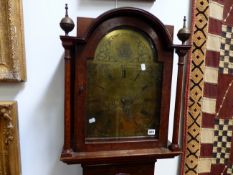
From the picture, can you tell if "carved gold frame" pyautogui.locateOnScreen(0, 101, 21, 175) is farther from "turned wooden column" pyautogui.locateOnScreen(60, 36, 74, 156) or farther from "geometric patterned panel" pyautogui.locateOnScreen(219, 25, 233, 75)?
"geometric patterned panel" pyautogui.locateOnScreen(219, 25, 233, 75)

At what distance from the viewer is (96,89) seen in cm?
77

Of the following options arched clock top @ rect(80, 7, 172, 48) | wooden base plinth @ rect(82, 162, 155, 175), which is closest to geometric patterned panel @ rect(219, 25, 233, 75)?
arched clock top @ rect(80, 7, 172, 48)

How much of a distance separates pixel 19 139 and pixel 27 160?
0.37 feet

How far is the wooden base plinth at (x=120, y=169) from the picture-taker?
0.79 meters

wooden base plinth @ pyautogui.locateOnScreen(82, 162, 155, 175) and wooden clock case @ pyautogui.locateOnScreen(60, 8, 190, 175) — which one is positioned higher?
wooden clock case @ pyautogui.locateOnScreen(60, 8, 190, 175)

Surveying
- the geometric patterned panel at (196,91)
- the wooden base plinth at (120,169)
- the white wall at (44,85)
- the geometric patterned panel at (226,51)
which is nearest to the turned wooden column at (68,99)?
the wooden base plinth at (120,169)

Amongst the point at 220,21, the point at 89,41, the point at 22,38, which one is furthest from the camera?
the point at 220,21

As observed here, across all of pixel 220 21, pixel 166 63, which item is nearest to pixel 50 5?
pixel 166 63

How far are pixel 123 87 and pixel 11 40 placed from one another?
524 mm

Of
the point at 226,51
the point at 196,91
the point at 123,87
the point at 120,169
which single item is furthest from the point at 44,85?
the point at 226,51

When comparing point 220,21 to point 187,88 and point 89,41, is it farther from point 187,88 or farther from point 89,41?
point 89,41

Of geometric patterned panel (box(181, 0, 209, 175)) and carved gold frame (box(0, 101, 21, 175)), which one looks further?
geometric patterned panel (box(181, 0, 209, 175))

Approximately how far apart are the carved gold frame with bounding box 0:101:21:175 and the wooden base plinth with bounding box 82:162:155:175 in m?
0.35

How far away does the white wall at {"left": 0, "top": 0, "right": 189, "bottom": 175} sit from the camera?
889mm
